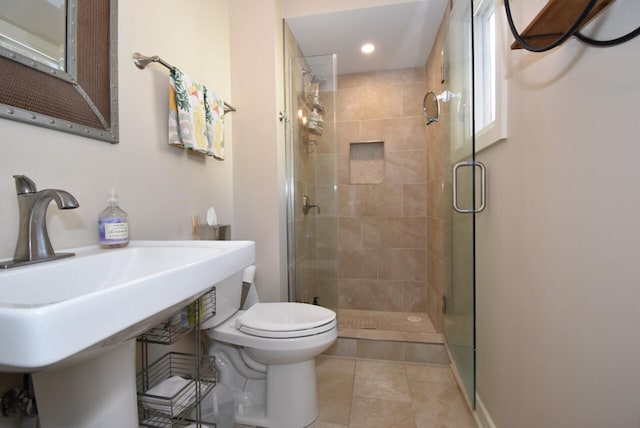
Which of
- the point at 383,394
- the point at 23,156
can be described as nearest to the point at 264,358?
the point at 383,394

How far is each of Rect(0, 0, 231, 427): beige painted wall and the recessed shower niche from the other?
4.72ft

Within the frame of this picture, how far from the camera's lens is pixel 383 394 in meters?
1.75

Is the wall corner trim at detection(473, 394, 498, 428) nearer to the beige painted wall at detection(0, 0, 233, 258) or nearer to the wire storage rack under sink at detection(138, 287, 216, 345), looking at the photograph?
the wire storage rack under sink at detection(138, 287, 216, 345)

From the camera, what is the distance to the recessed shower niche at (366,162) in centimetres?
296

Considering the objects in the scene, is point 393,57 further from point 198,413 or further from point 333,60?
point 198,413

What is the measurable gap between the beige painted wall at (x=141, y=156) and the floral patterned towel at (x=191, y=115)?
0.20 ft

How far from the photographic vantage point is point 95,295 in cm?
42

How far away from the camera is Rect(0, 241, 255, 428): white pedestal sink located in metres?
0.36

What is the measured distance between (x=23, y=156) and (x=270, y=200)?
4.07ft

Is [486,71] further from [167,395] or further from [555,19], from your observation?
[167,395]

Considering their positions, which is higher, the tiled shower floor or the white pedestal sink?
the white pedestal sink

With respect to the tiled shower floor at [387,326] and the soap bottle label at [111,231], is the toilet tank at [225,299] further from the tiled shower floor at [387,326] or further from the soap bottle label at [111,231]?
the tiled shower floor at [387,326]

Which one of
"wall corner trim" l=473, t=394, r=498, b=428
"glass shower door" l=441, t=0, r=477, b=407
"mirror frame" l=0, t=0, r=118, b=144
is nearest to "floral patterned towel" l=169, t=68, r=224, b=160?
"mirror frame" l=0, t=0, r=118, b=144

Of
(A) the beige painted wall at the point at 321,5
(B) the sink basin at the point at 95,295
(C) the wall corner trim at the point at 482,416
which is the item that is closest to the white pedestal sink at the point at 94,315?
(B) the sink basin at the point at 95,295
